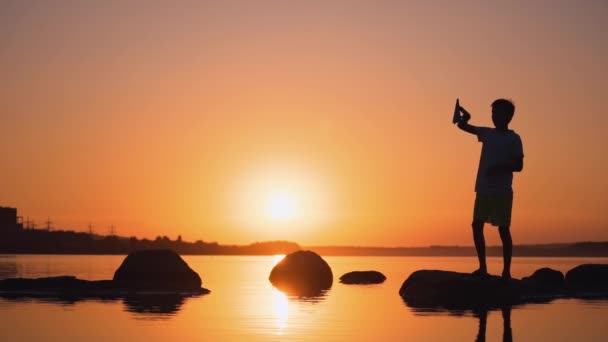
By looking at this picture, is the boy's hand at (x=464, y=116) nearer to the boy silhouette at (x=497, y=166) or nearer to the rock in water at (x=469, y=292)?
the boy silhouette at (x=497, y=166)

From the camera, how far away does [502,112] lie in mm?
17031

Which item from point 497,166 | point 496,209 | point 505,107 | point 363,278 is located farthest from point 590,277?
point 363,278

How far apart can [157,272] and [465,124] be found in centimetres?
1674

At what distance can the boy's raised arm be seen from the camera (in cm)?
1688

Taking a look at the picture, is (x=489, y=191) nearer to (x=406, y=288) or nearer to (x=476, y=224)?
(x=476, y=224)

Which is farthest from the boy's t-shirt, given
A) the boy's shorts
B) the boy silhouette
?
the boy's shorts

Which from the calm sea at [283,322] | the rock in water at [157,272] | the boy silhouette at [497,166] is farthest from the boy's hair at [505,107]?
the rock in water at [157,272]

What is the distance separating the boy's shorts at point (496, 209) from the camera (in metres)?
16.9

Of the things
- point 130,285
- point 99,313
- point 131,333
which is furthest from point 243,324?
point 130,285

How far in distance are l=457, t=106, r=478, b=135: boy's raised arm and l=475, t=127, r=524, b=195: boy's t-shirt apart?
0.34 feet

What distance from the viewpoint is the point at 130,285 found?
2836 cm

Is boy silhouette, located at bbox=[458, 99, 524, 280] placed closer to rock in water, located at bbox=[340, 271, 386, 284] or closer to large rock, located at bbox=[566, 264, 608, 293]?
large rock, located at bbox=[566, 264, 608, 293]

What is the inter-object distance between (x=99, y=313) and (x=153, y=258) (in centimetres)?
1344

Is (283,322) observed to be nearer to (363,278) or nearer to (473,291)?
(473,291)
